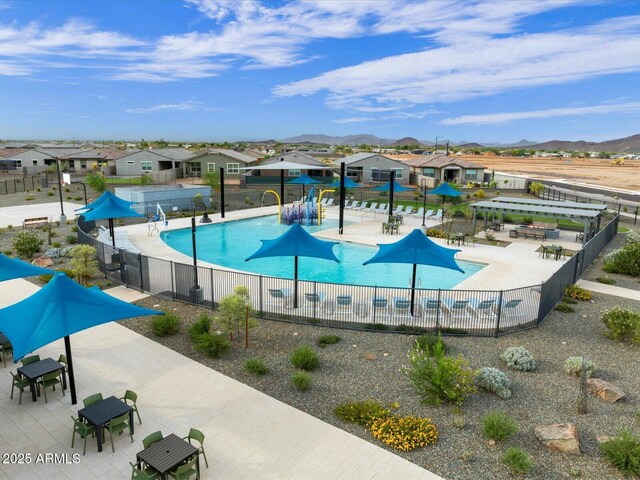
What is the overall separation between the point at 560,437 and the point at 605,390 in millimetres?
2788

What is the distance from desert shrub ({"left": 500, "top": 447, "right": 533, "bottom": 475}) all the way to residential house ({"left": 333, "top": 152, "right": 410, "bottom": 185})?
54590 mm

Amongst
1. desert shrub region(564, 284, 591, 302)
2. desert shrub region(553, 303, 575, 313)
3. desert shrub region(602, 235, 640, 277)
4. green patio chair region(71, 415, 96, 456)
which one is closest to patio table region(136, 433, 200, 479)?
green patio chair region(71, 415, 96, 456)

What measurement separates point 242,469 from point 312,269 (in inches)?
602

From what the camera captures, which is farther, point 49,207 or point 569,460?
point 49,207

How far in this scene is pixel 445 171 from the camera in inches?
2549

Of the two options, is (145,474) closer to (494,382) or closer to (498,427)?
(498,427)

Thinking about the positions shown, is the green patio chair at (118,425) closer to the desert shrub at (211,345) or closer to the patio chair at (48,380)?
the patio chair at (48,380)

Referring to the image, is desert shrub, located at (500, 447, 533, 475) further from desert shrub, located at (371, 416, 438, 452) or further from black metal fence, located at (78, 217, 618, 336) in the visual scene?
black metal fence, located at (78, 217, 618, 336)

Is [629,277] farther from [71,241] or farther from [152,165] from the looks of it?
[152,165]

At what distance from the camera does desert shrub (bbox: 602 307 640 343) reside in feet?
45.0

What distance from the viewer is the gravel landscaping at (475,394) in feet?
28.2

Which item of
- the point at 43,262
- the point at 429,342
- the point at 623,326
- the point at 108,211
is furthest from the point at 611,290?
the point at 43,262

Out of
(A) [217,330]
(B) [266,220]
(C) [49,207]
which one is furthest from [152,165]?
(A) [217,330]

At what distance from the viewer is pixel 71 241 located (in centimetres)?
2562
